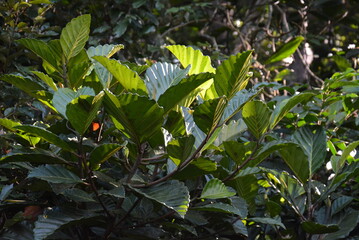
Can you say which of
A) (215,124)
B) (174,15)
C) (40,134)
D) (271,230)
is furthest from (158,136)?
(174,15)

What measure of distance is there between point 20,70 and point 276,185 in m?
1.15

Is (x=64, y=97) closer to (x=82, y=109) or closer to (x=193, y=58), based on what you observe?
(x=82, y=109)

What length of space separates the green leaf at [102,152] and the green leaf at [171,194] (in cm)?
11

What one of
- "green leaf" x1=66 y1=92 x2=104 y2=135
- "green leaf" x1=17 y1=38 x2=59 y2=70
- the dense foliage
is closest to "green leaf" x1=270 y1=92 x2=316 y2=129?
the dense foliage

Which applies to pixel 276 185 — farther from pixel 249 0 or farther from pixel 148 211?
pixel 249 0

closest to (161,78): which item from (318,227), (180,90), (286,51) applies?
(180,90)

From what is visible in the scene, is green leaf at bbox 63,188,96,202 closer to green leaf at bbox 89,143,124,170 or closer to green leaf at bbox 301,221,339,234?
green leaf at bbox 89,143,124,170

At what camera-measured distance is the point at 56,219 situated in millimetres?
1174

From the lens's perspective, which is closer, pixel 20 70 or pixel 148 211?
pixel 148 211

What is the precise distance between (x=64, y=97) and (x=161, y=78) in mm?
246

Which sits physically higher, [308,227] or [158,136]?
[158,136]

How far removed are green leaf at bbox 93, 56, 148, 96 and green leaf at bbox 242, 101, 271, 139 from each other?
10.3 inches

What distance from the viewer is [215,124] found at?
3.80ft

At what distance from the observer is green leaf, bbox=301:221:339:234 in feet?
4.60
